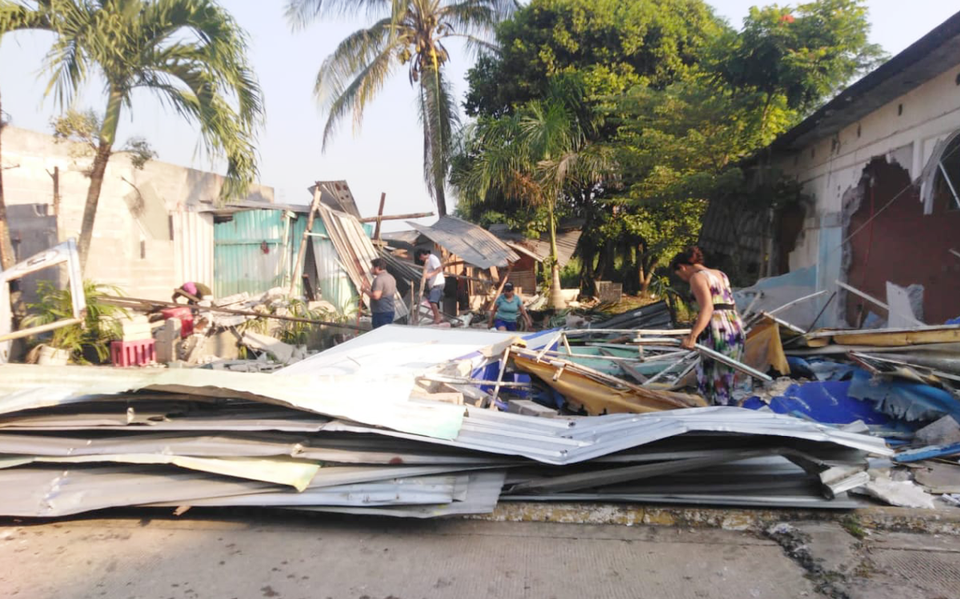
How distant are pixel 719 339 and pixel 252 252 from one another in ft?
32.2

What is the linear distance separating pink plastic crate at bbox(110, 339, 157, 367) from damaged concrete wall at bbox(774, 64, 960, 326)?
29.5 ft

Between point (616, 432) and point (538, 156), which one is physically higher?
point (538, 156)

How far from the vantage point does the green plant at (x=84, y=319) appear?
7652 mm

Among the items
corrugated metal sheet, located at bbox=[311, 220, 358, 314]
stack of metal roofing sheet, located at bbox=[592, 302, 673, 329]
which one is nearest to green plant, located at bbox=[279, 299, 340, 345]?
corrugated metal sheet, located at bbox=[311, 220, 358, 314]

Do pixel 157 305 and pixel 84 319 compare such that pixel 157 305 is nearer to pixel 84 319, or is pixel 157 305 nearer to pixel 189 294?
pixel 189 294

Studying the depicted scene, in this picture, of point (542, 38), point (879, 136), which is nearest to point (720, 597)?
point (879, 136)

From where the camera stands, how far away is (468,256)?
1223 centimetres

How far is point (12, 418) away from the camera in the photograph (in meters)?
3.19

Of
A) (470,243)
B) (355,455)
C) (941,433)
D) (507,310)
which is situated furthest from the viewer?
(470,243)

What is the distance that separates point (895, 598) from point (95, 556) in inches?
126

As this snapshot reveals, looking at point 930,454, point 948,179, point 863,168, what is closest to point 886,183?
point 863,168

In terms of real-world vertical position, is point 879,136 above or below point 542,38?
below

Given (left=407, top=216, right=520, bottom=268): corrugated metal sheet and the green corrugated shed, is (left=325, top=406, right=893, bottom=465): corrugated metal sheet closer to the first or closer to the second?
(left=407, top=216, right=520, bottom=268): corrugated metal sheet

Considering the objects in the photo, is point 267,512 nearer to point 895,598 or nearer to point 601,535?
point 601,535
